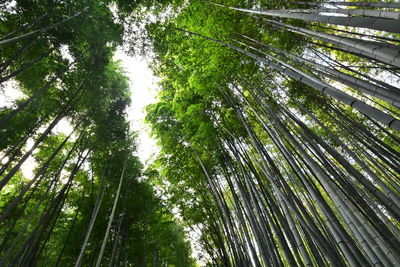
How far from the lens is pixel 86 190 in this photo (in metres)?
5.77

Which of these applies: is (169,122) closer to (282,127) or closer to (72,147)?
(72,147)

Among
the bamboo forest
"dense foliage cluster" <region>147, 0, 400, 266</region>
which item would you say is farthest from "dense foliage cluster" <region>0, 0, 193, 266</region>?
"dense foliage cluster" <region>147, 0, 400, 266</region>

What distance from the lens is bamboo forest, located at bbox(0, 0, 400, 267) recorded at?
330 centimetres

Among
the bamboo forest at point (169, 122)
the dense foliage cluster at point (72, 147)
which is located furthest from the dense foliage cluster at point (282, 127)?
the dense foliage cluster at point (72, 147)

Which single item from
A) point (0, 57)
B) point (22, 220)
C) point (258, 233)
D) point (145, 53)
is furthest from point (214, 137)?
point (22, 220)

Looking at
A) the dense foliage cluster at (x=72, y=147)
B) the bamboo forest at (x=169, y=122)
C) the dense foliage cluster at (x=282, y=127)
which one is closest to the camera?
the dense foliage cluster at (x=282, y=127)

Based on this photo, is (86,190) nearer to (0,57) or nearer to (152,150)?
(152,150)

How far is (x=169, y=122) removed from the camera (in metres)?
5.23

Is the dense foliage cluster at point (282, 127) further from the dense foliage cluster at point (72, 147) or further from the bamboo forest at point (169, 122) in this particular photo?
the dense foliage cluster at point (72, 147)

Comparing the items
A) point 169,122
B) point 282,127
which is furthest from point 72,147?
point 282,127

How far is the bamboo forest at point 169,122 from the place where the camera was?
3.30m

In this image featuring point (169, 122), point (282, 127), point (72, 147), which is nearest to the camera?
point (282, 127)

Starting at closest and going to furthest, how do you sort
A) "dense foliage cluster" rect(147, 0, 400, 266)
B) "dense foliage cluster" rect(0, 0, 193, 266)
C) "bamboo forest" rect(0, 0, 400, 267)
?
"dense foliage cluster" rect(147, 0, 400, 266)
"bamboo forest" rect(0, 0, 400, 267)
"dense foliage cluster" rect(0, 0, 193, 266)

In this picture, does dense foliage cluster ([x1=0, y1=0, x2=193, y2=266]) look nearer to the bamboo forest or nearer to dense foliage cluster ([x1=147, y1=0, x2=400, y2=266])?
the bamboo forest
